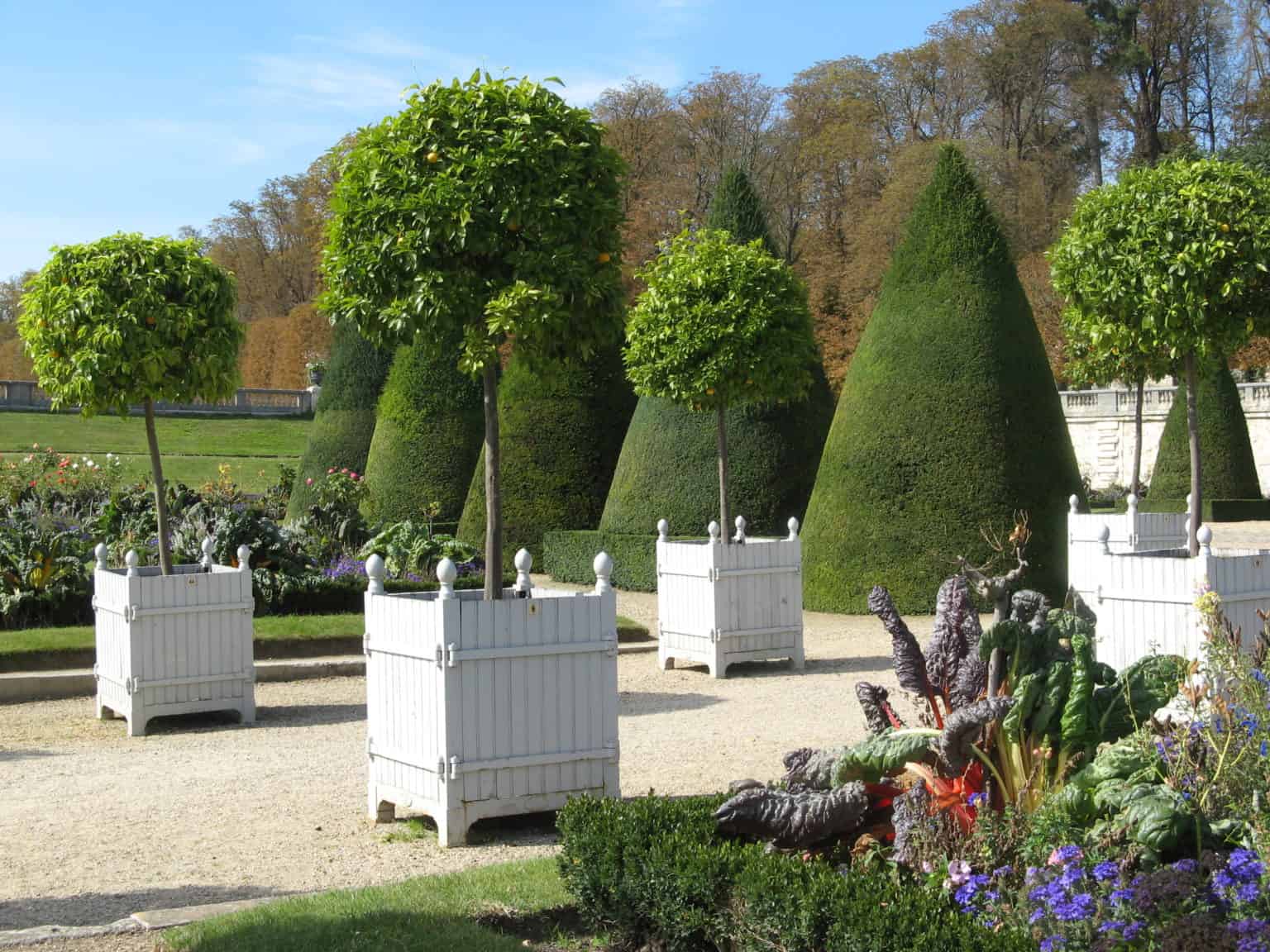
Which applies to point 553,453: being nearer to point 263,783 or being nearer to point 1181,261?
point 1181,261

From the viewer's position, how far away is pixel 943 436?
14.5 metres

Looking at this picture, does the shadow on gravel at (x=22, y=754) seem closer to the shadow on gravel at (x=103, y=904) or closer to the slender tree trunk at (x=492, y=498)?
the shadow on gravel at (x=103, y=904)

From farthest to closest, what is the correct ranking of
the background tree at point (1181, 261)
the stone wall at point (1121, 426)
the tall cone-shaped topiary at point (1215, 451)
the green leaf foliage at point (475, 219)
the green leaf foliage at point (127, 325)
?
the stone wall at point (1121, 426) < the tall cone-shaped topiary at point (1215, 451) < the background tree at point (1181, 261) < the green leaf foliage at point (127, 325) < the green leaf foliage at point (475, 219)

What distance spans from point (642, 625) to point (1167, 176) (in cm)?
611

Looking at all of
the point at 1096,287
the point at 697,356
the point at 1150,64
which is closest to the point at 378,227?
the point at 1096,287

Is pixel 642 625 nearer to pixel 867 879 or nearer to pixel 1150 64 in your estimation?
pixel 867 879

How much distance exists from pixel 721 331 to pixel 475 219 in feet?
22.5

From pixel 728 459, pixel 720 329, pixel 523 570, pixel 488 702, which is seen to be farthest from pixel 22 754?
pixel 728 459

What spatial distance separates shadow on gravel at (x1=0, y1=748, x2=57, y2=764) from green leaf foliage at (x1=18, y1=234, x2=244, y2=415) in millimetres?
2324

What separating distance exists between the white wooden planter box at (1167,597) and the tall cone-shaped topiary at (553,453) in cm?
1026

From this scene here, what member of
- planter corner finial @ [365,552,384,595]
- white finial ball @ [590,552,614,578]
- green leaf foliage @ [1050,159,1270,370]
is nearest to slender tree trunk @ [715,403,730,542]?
green leaf foliage @ [1050,159,1270,370]

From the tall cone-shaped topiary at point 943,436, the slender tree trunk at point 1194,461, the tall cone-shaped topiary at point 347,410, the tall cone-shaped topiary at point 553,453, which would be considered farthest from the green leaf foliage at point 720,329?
the tall cone-shaped topiary at point 347,410

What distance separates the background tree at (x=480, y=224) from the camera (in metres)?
6.45

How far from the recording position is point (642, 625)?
13.5 m
